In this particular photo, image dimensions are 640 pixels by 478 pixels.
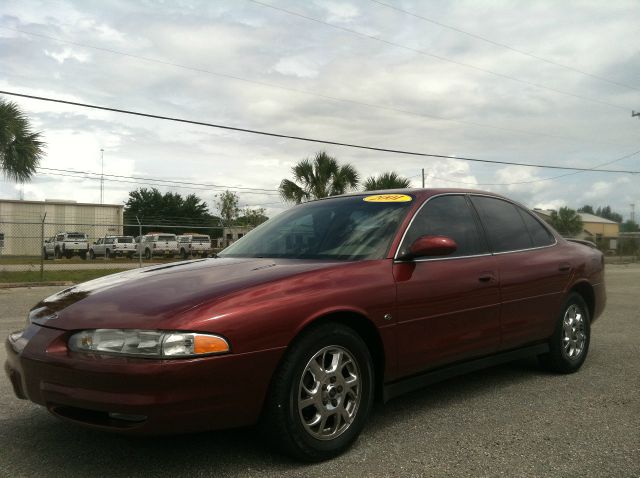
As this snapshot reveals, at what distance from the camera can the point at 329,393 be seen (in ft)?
10.0

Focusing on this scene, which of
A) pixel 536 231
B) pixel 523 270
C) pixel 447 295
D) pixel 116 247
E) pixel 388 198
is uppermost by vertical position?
pixel 388 198

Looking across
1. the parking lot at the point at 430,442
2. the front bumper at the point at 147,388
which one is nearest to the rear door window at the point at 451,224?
the parking lot at the point at 430,442

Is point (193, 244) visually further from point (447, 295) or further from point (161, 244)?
point (447, 295)

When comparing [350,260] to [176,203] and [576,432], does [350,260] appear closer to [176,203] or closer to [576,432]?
[576,432]

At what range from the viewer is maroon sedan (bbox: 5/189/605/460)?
104 inches

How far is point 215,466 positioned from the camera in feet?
9.59

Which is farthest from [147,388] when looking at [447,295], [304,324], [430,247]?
[447,295]

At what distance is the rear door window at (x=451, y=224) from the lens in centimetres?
389

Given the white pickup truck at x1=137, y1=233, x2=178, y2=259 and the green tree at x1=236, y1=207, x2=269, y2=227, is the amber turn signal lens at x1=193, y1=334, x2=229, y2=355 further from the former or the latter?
the green tree at x1=236, y1=207, x2=269, y2=227

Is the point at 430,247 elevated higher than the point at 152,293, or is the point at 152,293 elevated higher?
the point at 430,247

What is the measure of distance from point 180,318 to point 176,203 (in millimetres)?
80903

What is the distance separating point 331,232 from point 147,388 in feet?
5.59

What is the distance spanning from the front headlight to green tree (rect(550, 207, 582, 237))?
2691 inches

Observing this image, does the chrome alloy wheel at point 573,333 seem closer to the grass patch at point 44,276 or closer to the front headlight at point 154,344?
the front headlight at point 154,344
